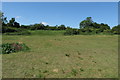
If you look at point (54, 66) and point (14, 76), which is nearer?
point (14, 76)

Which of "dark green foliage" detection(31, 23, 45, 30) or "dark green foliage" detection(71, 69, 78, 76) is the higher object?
"dark green foliage" detection(31, 23, 45, 30)

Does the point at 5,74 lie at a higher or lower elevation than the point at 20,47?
lower

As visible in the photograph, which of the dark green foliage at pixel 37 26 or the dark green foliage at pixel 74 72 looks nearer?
the dark green foliage at pixel 74 72

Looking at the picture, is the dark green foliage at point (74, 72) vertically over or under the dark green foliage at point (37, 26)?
under

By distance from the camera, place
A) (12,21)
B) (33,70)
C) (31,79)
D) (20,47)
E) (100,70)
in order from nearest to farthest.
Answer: (31,79) → (33,70) → (100,70) → (20,47) → (12,21)

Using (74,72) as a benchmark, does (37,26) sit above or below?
above

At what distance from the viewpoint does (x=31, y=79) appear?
375 cm

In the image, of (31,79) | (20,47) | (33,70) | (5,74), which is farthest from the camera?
(20,47)

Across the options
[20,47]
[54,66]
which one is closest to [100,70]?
[54,66]

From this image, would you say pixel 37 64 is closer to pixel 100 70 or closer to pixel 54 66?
pixel 54 66

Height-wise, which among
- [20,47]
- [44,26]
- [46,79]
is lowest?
[46,79]

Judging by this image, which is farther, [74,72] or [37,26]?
[37,26]

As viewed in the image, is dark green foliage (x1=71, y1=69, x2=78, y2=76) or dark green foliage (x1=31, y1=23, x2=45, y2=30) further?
dark green foliage (x1=31, y1=23, x2=45, y2=30)

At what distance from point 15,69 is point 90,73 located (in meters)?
2.75
